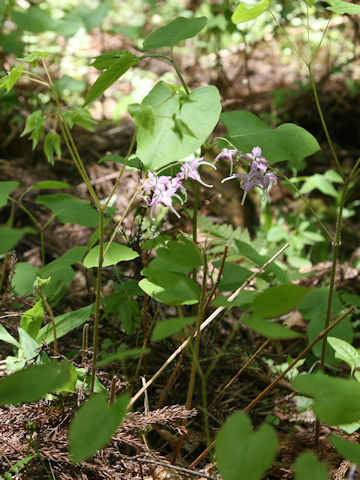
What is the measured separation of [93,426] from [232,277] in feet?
2.45

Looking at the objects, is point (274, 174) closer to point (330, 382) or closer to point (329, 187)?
point (330, 382)

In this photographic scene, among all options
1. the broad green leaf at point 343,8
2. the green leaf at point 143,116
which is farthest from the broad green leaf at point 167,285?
the broad green leaf at point 343,8

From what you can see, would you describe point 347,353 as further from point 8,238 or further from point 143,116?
point 8,238

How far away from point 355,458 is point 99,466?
61cm

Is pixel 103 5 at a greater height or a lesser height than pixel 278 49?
greater

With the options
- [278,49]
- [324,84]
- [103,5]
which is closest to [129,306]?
[103,5]

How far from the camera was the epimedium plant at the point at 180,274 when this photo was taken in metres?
0.76

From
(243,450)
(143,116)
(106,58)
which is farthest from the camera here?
(106,58)

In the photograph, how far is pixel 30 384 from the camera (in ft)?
2.62

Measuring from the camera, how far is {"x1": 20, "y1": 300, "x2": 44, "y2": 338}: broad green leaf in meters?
1.40

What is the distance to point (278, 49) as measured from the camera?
17.8 feet

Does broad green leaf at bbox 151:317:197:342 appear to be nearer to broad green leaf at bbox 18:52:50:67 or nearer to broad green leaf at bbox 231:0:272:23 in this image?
broad green leaf at bbox 18:52:50:67

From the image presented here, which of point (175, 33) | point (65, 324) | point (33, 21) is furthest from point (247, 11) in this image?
point (33, 21)

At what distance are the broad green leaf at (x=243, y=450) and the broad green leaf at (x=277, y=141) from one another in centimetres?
75
